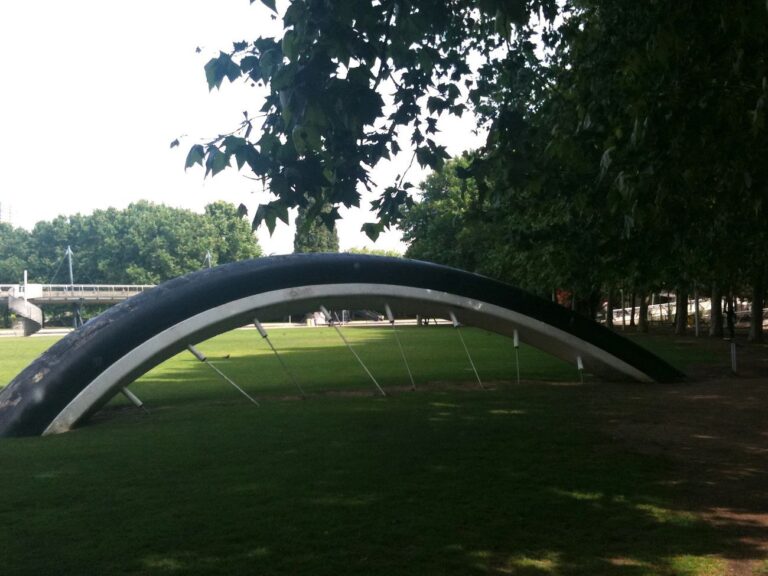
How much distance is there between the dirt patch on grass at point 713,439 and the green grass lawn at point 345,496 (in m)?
0.27

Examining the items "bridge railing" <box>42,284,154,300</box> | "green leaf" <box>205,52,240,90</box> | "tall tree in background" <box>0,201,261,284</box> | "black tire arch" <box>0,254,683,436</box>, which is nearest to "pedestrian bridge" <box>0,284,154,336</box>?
"bridge railing" <box>42,284,154,300</box>

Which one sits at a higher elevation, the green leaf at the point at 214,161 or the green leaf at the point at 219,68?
the green leaf at the point at 219,68

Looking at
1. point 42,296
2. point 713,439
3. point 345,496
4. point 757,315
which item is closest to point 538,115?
point 713,439

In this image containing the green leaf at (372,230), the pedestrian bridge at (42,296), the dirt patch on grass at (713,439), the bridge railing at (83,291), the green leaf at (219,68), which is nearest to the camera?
the green leaf at (219,68)

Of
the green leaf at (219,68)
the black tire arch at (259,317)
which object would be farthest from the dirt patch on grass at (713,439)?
the green leaf at (219,68)

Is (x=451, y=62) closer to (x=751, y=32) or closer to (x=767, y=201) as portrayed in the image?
(x=751, y=32)

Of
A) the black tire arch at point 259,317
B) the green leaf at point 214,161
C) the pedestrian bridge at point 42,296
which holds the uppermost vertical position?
the pedestrian bridge at point 42,296

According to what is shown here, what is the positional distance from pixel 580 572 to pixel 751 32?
5.35 m

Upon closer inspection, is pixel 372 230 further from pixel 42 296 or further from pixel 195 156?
pixel 42 296

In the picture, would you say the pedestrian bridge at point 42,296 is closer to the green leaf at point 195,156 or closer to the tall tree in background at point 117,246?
the tall tree in background at point 117,246

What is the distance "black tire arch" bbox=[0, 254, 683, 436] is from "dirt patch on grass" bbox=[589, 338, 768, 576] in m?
1.45

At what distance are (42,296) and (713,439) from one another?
234 ft

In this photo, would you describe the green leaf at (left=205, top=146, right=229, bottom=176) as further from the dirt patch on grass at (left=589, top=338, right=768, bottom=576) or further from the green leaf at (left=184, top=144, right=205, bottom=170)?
the dirt patch on grass at (left=589, top=338, right=768, bottom=576)

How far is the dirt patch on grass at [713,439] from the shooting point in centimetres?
738
